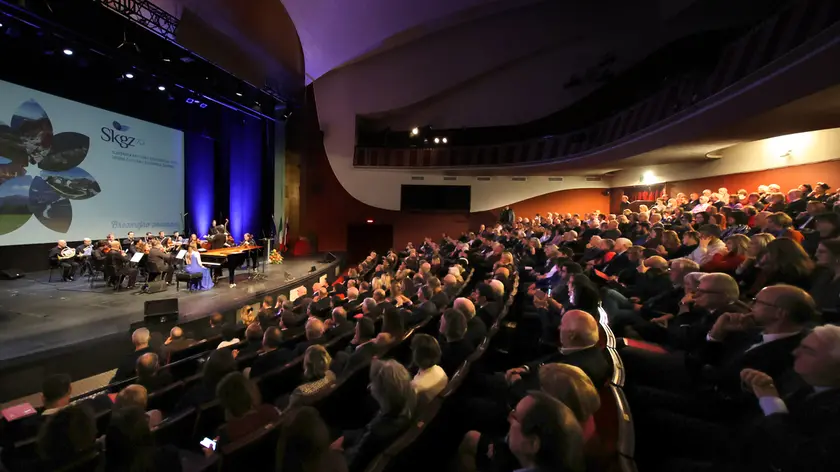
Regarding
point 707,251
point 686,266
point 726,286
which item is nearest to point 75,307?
point 686,266

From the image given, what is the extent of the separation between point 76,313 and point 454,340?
636 cm

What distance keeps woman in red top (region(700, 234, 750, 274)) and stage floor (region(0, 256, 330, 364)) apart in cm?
661

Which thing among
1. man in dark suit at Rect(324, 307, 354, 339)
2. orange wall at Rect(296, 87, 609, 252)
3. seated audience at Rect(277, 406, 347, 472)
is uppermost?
orange wall at Rect(296, 87, 609, 252)

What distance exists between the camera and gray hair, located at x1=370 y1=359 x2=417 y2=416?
1795 mm

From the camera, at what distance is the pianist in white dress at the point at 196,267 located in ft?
28.2

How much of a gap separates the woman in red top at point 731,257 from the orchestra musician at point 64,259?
11.0m

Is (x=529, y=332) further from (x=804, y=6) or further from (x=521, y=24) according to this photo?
(x=521, y=24)

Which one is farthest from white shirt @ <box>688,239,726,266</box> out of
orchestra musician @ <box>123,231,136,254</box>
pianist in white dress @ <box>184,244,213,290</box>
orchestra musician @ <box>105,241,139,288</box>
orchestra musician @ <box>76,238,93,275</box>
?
orchestra musician @ <box>76,238,93,275</box>

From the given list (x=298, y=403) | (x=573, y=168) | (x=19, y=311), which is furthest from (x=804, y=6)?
(x=19, y=311)

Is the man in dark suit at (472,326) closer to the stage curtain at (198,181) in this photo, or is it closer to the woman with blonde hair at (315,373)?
the woman with blonde hair at (315,373)

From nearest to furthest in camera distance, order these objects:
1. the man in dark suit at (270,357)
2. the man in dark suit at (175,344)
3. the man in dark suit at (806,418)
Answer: the man in dark suit at (806,418), the man in dark suit at (270,357), the man in dark suit at (175,344)

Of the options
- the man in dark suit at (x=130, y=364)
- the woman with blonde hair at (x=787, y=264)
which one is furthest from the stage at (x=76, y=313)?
the woman with blonde hair at (x=787, y=264)

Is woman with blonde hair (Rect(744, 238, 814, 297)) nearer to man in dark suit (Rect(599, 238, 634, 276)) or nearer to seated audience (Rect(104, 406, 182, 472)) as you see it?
man in dark suit (Rect(599, 238, 634, 276))

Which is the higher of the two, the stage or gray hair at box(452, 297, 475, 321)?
gray hair at box(452, 297, 475, 321)
